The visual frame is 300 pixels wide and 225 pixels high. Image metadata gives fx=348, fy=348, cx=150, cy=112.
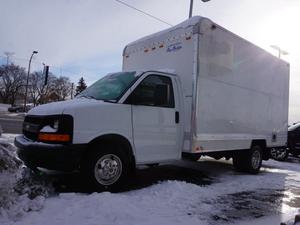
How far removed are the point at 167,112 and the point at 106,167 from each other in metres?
1.74

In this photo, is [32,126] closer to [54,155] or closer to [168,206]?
[54,155]

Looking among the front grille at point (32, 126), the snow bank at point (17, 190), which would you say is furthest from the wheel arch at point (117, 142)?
the snow bank at point (17, 190)

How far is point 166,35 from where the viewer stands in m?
8.05

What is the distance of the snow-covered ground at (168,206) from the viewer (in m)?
4.54

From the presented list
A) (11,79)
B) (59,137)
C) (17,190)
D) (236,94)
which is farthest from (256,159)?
(11,79)

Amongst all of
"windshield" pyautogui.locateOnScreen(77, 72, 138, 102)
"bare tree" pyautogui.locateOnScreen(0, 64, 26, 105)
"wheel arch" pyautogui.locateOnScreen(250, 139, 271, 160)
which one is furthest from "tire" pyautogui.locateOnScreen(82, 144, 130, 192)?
"bare tree" pyautogui.locateOnScreen(0, 64, 26, 105)

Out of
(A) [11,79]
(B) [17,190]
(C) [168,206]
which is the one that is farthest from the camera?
(A) [11,79]

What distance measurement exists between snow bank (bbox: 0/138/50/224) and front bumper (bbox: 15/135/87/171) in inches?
14.6

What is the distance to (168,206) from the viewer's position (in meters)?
5.39

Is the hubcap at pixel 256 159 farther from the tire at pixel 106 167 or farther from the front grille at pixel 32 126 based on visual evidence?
the front grille at pixel 32 126

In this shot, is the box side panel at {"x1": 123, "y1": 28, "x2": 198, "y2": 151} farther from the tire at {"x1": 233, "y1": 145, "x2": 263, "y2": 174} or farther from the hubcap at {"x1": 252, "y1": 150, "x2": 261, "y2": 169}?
the hubcap at {"x1": 252, "y1": 150, "x2": 261, "y2": 169}

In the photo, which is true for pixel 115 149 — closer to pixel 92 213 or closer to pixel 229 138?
pixel 92 213

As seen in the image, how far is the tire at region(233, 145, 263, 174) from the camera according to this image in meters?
9.41

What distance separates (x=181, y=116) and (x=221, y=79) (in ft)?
4.96
